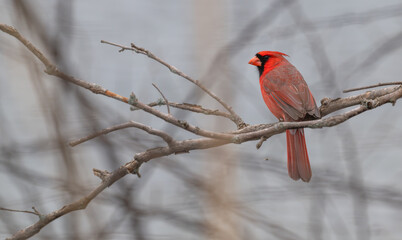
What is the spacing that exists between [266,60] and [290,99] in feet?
2.69

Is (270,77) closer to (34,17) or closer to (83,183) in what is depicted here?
(83,183)

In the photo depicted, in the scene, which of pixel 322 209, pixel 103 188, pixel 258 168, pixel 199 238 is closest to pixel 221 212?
pixel 199 238

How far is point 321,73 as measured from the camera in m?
2.90

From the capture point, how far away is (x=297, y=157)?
2.80 meters

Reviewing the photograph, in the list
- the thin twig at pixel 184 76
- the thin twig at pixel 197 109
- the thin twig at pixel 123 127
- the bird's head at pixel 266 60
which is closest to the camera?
the thin twig at pixel 123 127

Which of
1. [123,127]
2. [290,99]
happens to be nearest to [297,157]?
[290,99]

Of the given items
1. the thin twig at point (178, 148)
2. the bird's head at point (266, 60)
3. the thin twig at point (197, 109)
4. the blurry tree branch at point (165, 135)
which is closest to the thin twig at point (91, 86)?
the blurry tree branch at point (165, 135)

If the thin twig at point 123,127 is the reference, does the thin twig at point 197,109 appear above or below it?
above

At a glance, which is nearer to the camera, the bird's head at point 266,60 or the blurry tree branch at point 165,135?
the blurry tree branch at point 165,135

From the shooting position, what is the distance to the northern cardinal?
9.09ft

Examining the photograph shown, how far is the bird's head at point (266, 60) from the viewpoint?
3797mm

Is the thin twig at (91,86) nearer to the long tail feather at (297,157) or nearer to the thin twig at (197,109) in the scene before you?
the thin twig at (197,109)

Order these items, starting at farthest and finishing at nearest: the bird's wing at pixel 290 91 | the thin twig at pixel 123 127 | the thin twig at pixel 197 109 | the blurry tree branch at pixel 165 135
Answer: the bird's wing at pixel 290 91
the thin twig at pixel 197 109
the blurry tree branch at pixel 165 135
the thin twig at pixel 123 127

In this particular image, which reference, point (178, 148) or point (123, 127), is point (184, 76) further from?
point (123, 127)
